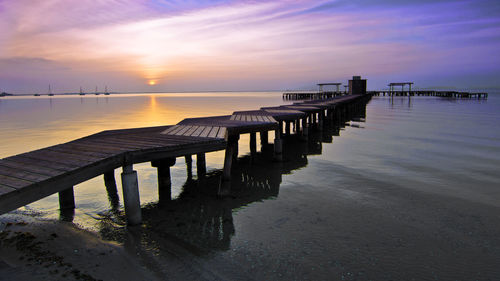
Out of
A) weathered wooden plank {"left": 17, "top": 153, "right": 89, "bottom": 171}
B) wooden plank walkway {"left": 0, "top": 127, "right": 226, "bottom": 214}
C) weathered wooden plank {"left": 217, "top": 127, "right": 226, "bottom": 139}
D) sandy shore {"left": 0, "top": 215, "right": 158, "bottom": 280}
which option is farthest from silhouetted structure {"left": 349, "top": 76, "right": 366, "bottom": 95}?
sandy shore {"left": 0, "top": 215, "right": 158, "bottom": 280}

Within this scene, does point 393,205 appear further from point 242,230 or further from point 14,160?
point 14,160

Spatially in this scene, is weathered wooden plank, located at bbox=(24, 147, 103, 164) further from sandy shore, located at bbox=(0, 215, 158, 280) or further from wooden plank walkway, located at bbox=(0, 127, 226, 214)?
sandy shore, located at bbox=(0, 215, 158, 280)

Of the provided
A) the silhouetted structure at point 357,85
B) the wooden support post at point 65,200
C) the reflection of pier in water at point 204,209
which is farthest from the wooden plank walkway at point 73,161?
the silhouetted structure at point 357,85

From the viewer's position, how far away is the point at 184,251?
4.70 meters

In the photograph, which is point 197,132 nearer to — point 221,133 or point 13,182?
point 221,133

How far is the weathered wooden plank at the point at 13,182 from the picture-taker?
4.11 m

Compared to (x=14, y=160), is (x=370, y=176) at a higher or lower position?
lower

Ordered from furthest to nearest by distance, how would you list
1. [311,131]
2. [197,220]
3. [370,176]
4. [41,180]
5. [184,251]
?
[311,131] < [370,176] < [197,220] < [184,251] < [41,180]

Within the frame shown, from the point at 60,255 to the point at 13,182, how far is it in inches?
48.1

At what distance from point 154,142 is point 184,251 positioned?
9.20 feet

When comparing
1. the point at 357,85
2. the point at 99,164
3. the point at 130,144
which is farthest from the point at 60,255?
the point at 357,85

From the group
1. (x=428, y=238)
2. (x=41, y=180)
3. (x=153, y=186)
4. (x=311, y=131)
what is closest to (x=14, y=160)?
(x=41, y=180)

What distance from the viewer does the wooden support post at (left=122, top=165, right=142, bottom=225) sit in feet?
17.7

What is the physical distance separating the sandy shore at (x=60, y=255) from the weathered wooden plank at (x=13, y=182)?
41.5 inches
